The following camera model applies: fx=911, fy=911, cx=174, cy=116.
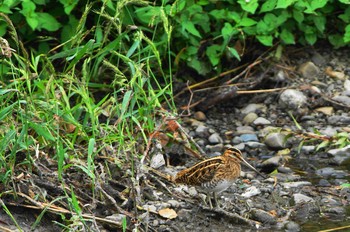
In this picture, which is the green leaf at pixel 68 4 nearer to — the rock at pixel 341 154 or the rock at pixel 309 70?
the rock at pixel 309 70

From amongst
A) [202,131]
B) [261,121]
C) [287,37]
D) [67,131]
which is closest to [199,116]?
[202,131]

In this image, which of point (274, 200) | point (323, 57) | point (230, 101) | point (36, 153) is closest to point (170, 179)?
point (274, 200)

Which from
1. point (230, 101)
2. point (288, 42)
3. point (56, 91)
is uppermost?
point (56, 91)

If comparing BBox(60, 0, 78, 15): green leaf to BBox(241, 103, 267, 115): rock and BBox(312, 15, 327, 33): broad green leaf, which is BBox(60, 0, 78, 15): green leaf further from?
BBox(312, 15, 327, 33): broad green leaf

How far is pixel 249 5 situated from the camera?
8320 mm

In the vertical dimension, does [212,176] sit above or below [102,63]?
below

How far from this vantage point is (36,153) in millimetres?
6090

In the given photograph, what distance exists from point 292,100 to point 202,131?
1014mm

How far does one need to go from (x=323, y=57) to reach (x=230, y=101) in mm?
1149

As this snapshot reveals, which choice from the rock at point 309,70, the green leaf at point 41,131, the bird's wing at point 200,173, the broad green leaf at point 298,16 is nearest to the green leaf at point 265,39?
the broad green leaf at point 298,16

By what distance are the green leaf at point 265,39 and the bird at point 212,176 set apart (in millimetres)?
2109

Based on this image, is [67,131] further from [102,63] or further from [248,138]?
[248,138]

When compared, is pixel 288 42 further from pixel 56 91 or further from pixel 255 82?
pixel 56 91

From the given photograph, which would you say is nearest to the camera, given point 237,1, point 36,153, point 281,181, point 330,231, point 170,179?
point 36,153
